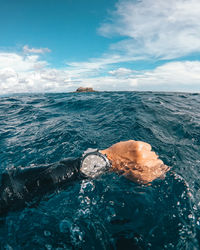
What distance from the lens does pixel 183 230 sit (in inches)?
100.0

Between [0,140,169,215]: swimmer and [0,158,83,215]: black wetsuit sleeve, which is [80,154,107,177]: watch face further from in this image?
[0,158,83,215]: black wetsuit sleeve

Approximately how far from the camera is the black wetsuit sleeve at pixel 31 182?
292 centimetres

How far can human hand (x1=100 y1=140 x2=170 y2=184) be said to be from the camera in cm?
368

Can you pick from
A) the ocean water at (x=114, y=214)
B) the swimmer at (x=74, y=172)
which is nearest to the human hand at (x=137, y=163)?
the swimmer at (x=74, y=172)

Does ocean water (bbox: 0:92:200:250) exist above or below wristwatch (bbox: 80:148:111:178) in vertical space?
below

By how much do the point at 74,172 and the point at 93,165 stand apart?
53 cm

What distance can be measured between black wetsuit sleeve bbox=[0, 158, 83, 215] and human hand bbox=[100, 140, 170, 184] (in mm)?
1269

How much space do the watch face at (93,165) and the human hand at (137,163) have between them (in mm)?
391

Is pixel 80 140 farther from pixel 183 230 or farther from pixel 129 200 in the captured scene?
pixel 183 230

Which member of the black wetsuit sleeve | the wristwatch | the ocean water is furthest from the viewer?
the wristwatch

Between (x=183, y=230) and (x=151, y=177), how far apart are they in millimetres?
1261

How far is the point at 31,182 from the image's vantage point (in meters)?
3.07

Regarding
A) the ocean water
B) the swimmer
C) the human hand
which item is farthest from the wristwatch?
the human hand

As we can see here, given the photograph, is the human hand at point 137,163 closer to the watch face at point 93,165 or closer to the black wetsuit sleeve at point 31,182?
the watch face at point 93,165
